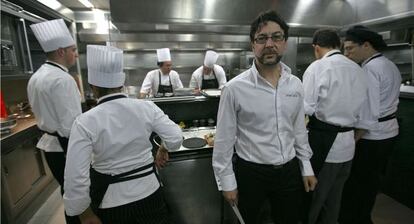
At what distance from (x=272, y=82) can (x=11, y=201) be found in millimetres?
2415

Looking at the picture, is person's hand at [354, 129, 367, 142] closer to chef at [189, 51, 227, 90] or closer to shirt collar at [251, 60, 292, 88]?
shirt collar at [251, 60, 292, 88]

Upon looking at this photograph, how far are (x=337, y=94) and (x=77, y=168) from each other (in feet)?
4.93

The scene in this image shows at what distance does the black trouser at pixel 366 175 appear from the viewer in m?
1.88

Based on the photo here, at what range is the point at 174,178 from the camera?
173 centimetres

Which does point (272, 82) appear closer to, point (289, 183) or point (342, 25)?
point (289, 183)

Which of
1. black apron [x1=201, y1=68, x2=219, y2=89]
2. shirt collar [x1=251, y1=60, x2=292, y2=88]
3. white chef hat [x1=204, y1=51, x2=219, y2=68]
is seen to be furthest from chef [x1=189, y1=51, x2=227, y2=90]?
shirt collar [x1=251, y1=60, x2=292, y2=88]

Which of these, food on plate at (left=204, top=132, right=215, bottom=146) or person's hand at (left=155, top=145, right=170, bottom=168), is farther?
food on plate at (left=204, top=132, right=215, bottom=146)

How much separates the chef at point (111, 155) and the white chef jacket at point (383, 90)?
157 cm

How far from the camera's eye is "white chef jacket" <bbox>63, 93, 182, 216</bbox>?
101 centimetres

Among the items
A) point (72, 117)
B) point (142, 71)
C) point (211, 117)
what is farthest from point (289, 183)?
point (142, 71)

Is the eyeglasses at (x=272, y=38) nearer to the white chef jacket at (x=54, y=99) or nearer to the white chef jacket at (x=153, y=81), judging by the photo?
the white chef jacket at (x=54, y=99)

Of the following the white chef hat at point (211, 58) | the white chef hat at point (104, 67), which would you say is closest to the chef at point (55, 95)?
the white chef hat at point (104, 67)

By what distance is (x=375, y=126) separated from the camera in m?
1.71

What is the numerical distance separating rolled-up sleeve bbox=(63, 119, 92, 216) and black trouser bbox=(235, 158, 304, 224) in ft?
2.44
